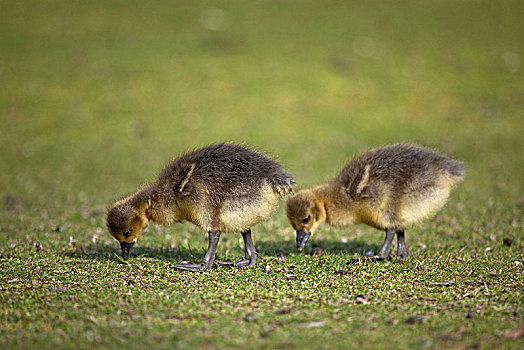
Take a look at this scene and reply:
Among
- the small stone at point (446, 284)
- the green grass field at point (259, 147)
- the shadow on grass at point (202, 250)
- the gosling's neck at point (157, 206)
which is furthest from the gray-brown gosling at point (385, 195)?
the gosling's neck at point (157, 206)

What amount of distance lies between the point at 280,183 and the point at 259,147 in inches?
78.5

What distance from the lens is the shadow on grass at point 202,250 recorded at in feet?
26.9

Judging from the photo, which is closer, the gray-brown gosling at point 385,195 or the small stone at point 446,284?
the small stone at point 446,284

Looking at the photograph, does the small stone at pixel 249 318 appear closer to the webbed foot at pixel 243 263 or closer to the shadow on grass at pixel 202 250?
the webbed foot at pixel 243 263

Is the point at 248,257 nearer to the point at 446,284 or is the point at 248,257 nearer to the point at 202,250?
the point at 202,250

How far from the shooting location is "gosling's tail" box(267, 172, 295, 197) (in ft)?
24.2

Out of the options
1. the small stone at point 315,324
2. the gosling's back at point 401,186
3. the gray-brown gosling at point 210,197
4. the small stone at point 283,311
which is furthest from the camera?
the gosling's back at point 401,186

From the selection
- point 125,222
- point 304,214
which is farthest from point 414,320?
point 125,222

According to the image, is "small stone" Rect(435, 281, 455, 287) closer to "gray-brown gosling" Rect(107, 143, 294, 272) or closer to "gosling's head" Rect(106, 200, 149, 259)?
"gray-brown gosling" Rect(107, 143, 294, 272)

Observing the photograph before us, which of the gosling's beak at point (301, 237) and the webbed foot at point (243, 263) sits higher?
the gosling's beak at point (301, 237)

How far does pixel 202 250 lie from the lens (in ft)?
28.8

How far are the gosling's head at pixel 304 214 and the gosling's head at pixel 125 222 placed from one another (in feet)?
6.74

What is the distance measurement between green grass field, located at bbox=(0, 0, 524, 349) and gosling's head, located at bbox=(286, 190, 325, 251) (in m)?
0.40

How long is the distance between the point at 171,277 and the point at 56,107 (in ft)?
53.1
